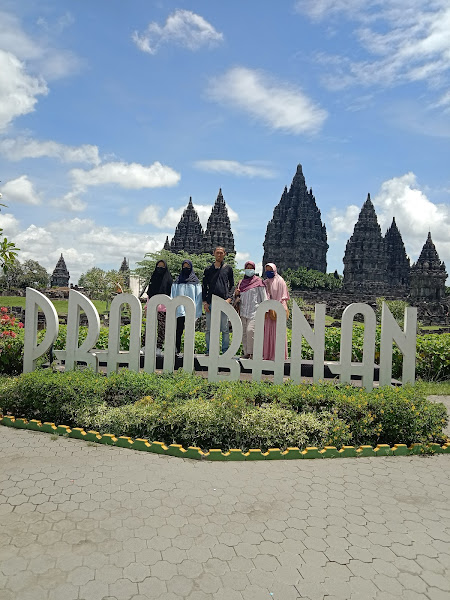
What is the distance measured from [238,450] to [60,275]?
2785 inches

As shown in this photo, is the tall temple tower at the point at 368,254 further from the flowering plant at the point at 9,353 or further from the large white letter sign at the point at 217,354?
the large white letter sign at the point at 217,354

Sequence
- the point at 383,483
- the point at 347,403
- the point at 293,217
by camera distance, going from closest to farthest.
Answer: the point at 383,483 → the point at 347,403 → the point at 293,217

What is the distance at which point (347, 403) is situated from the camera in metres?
5.55

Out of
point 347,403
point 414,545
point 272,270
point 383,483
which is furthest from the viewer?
point 272,270

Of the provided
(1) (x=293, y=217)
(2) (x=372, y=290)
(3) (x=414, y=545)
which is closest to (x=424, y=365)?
(3) (x=414, y=545)

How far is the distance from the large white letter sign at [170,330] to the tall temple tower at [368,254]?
172 ft

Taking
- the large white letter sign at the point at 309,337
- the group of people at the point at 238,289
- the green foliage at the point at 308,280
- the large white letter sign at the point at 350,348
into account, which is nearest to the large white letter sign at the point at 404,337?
the large white letter sign at the point at 350,348

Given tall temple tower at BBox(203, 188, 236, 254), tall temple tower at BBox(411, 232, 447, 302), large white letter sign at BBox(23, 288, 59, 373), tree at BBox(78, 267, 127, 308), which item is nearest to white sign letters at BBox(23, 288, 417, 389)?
large white letter sign at BBox(23, 288, 59, 373)

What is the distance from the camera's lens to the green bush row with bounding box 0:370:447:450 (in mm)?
5113

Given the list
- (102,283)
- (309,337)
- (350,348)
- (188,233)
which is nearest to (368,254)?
(188,233)

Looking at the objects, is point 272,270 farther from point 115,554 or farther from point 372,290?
point 372,290

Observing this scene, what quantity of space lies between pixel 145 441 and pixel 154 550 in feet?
6.66

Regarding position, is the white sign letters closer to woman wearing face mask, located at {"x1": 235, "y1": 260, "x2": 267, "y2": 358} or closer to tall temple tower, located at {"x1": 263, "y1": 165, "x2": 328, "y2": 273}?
woman wearing face mask, located at {"x1": 235, "y1": 260, "x2": 267, "y2": 358}

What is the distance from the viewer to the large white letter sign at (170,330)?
6.90m
